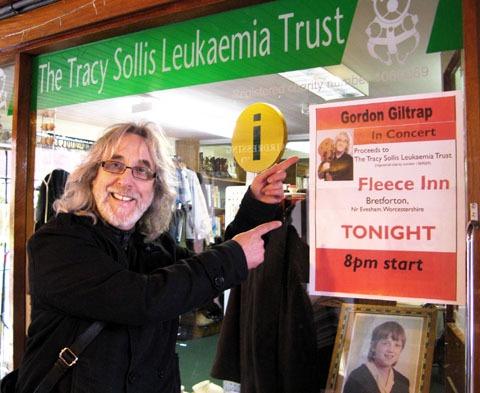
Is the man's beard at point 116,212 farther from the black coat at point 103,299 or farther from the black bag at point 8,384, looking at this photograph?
the black bag at point 8,384

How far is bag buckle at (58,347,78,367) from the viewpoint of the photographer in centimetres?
117

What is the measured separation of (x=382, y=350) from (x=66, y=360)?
1056 millimetres

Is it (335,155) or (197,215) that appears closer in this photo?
(335,155)

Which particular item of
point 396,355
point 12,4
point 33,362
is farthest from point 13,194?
point 396,355

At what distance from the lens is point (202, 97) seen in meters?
2.12

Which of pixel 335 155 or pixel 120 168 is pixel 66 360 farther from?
pixel 335 155

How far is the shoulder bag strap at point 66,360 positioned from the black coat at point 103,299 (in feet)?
0.07

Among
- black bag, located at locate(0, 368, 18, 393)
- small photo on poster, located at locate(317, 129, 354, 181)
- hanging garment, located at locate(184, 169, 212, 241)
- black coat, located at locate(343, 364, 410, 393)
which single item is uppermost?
small photo on poster, located at locate(317, 129, 354, 181)

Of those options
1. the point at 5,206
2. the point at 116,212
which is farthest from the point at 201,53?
the point at 5,206

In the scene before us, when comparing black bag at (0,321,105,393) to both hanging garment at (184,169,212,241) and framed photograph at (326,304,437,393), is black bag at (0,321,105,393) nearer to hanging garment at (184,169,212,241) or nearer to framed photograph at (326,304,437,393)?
framed photograph at (326,304,437,393)

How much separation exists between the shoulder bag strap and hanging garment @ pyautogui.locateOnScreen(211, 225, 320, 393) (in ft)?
2.32

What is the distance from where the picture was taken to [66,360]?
1169mm

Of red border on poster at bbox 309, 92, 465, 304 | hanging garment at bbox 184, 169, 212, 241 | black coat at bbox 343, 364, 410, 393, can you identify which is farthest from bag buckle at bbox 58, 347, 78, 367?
hanging garment at bbox 184, 169, 212, 241

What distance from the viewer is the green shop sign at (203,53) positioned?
5.71 feet
